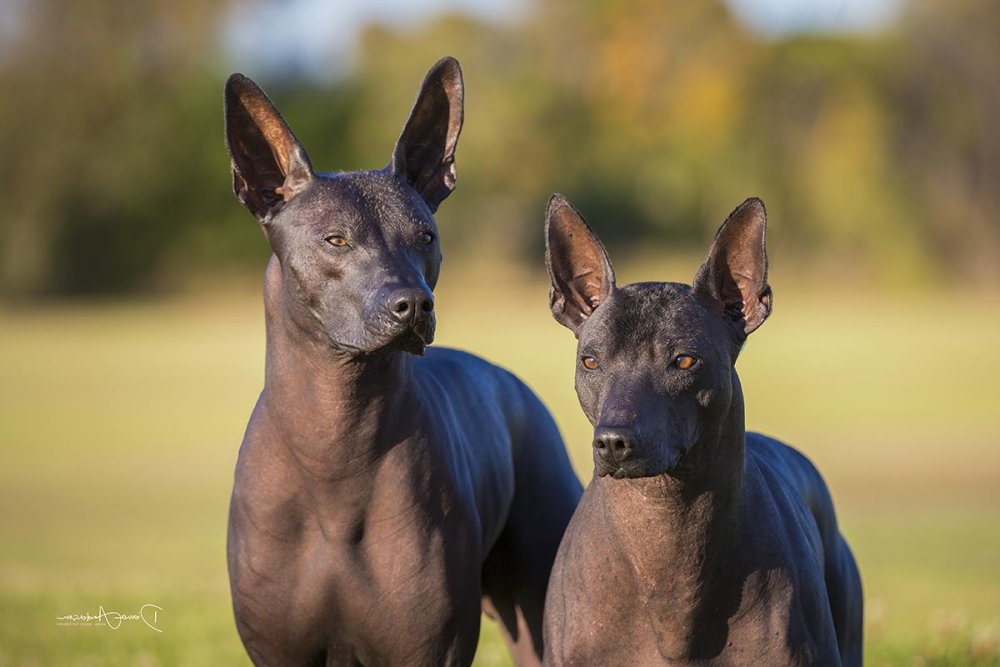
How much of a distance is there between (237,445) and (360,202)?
2034cm

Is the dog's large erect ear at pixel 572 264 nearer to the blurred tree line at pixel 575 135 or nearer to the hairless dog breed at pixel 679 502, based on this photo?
the hairless dog breed at pixel 679 502

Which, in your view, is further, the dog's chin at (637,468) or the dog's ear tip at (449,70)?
the dog's ear tip at (449,70)

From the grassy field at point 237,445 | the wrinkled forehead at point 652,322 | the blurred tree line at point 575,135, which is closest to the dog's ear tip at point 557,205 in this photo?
the wrinkled forehead at point 652,322

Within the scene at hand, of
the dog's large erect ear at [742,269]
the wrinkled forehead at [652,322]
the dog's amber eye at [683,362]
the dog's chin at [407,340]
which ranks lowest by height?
the dog's chin at [407,340]

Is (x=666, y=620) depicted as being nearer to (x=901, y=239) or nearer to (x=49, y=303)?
(x=901, y=239)

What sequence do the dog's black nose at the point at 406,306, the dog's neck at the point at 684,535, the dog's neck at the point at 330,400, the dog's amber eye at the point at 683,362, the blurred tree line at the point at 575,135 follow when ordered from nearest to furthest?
1. the dog's amber eye at the point at 683,362
2. the dog's neck at the point at 684,535
3. the dog's black nose at the point at 406,306
4. the dog's neck at the point at 330,400
5. the blurred tree line at the point at 575,135

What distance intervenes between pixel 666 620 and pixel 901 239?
46058 mm

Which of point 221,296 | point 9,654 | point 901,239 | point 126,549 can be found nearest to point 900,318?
point 901,239

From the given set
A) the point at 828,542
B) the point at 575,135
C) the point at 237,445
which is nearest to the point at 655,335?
the point at 828,542

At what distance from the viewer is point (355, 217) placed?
18.6 ft

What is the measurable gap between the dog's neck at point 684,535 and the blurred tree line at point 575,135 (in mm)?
45256

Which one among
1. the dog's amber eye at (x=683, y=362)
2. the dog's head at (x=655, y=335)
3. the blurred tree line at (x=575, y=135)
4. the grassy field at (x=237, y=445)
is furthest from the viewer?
the blurred tree line at (x=575, y=135)

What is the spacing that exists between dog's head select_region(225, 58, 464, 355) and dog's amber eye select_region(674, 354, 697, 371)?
906mm

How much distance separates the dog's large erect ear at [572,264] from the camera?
5.45m
